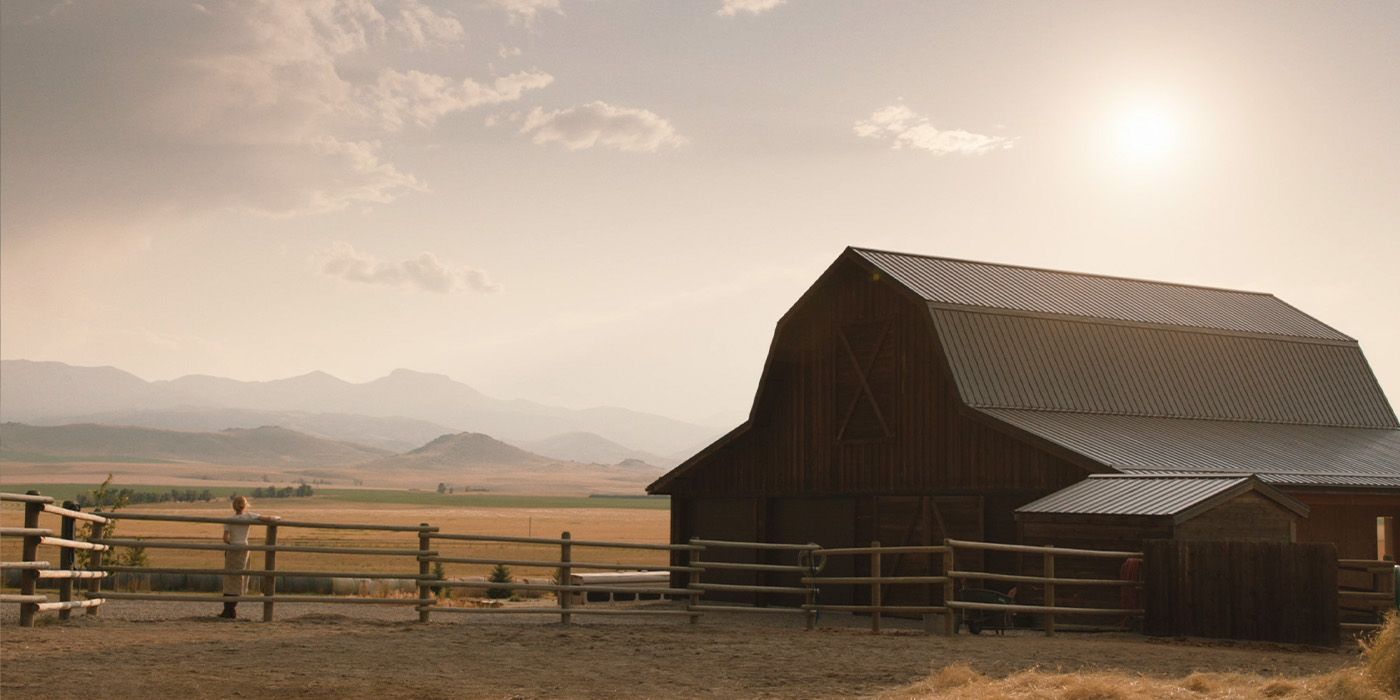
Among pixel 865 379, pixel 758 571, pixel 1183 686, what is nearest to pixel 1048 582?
pixel 1183 686

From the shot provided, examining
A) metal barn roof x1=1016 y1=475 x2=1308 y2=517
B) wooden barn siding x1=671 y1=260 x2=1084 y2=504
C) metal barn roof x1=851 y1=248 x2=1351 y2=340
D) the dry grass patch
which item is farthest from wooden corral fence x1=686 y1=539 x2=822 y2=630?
the dry grass patch

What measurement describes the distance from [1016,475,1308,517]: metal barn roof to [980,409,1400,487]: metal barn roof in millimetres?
802

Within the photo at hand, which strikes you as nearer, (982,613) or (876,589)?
(876,589)

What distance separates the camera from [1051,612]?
861 inches

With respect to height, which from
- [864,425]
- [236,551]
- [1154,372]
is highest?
[1154,372]

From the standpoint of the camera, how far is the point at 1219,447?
1186 inches

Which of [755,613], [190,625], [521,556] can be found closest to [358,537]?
[521,556]

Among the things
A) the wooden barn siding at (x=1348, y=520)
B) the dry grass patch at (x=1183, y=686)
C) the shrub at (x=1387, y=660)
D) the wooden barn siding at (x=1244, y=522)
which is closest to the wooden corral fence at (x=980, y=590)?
the wooden barn siding at (x=1244, y=522)

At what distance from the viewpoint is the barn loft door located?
101ft

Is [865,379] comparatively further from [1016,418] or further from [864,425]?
[1016,418]

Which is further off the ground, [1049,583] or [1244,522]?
[1244,522]

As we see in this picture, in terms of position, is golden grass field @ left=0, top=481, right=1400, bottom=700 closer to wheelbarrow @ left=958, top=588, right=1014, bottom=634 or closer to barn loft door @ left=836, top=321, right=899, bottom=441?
wheelbarrow @ left=958, top=588, right=1014, bottom=634

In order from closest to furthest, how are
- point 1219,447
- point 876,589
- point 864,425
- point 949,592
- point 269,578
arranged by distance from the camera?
point 269,578, point 949,592, point 876,589, point 1219,447, point 864,425

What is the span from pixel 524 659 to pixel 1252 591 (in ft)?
34.3
